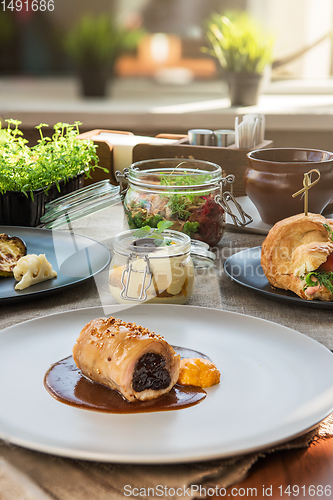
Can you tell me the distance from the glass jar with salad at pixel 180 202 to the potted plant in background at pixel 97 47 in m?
2.59

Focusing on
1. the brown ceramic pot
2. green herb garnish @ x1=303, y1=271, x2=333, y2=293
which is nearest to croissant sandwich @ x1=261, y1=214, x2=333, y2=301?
green herb garnish @ x1=303, y1=271, x2=333, y2=293

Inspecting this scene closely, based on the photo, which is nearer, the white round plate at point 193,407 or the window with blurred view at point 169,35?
the white round plate at point 193,407

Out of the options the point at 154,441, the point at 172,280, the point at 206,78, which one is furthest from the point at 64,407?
the point at 206,78

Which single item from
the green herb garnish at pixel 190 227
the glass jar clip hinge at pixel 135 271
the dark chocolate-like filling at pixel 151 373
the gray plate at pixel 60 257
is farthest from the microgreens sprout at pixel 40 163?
the dark chocolate-like filling at pixel 151 373

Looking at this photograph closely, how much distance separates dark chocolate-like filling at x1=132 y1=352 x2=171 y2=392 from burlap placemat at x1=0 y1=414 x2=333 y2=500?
111 millimetres

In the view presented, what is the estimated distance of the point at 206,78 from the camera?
3.69 metres

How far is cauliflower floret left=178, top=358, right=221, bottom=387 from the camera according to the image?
0.61m

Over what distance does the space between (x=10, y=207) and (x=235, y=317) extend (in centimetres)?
77

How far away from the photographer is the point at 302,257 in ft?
2.88

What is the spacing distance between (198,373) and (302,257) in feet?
1.19

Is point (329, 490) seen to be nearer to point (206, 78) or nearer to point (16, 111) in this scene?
point (16, 111)

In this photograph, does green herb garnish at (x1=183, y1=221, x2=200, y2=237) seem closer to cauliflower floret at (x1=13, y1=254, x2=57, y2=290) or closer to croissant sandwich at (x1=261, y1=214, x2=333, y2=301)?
croissant sandwich at (x1=261, y1=214, x2=333, y2=301)

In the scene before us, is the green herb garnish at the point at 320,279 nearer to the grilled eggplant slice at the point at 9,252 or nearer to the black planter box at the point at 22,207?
the grilled eggplant slice at the point at 9,252

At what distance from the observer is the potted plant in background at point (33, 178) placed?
128 centimetres
